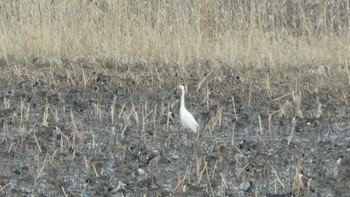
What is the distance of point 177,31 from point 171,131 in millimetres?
3077

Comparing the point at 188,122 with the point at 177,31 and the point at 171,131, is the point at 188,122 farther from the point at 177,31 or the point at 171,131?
the point at 177,31

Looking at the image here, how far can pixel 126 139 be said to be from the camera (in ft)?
16.4

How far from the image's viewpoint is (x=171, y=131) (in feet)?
17.1

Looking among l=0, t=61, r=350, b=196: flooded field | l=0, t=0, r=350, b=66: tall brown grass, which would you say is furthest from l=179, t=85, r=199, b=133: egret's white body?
l=0, t=0, r=350, b=66: tall brown grass

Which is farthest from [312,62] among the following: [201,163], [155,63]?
[201,163]

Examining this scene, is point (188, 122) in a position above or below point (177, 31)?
below

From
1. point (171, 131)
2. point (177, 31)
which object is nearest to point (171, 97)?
point (171, 131)

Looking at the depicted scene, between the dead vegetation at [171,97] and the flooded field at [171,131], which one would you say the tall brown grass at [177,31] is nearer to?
the dead vegetation at [171,97]

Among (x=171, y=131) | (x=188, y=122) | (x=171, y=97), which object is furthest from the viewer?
(x=171, y=97)

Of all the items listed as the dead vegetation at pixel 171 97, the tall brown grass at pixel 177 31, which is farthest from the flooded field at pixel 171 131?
the tall brown grass at pixel 177 31

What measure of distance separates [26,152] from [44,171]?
0.36m

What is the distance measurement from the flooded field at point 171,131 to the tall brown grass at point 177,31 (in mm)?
406

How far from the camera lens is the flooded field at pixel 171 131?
13.9 feet

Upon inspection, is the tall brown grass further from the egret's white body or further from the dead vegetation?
the egret's white body
